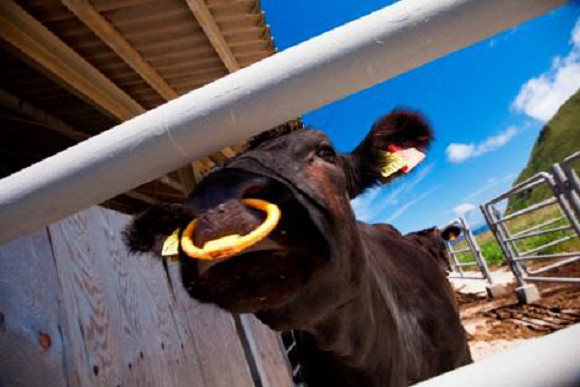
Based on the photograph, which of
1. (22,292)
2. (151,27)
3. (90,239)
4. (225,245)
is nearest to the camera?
(225,245)

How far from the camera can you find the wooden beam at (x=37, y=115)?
11.9 ft

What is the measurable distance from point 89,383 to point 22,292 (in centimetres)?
53

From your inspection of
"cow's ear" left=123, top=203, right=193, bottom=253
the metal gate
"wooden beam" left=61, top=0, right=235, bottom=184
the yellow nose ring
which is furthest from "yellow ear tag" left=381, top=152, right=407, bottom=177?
the metal gate

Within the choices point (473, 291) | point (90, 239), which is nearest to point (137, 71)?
point (90, 239)

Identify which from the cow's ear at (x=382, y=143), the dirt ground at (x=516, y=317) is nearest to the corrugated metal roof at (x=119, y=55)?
the cow's ear at (x=382, y=143)

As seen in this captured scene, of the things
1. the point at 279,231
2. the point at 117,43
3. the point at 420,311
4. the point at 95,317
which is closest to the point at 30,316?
the point at 95,317

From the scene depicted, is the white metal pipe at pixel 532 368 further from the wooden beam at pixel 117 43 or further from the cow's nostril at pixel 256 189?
the wooden beam at pixel 117 43

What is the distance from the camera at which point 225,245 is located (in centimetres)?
89

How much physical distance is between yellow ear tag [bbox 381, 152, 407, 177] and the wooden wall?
168cm

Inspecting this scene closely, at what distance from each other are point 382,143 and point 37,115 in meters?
3.37

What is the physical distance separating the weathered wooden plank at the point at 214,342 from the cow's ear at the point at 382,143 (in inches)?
69.1

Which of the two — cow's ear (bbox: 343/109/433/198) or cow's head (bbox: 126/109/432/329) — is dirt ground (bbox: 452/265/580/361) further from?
cow's head (bbox: 126/109/432/329)

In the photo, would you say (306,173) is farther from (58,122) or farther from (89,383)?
(58,122)

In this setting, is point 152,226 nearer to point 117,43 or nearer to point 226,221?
point 226,221
